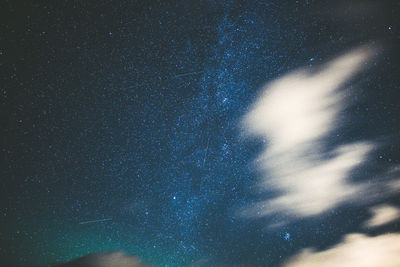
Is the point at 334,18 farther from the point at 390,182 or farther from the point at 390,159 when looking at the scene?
the point at 390,182

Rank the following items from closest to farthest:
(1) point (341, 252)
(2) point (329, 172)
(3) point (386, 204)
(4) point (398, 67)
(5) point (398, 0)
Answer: (5) point (398, 0) → (4) point (398, 67) → (2) point (329, 172) → (3) point (386, 204) → (1) point (341, 252)

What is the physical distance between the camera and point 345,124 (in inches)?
120

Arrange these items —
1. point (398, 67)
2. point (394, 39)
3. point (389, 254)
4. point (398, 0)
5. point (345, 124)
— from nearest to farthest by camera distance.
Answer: point (398, 0) → point (394, 39) → point (398, 67) → point (345, 124) → point (389, 254)

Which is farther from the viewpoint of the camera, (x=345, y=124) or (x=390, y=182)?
(x=390, y=182)

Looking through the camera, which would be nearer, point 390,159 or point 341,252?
point 390,159

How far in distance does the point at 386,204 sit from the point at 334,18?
235 inches

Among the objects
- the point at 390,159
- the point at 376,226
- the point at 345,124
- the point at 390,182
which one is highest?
the point at 345,124

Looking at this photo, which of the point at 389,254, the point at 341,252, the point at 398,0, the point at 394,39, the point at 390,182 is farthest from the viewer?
the point at 389,254

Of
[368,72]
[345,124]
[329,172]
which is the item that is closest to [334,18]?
[368,72]

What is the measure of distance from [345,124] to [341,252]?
24.6 ft

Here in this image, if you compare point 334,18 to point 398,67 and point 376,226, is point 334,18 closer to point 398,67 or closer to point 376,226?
point 398,67

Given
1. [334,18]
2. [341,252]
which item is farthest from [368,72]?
[341,252]

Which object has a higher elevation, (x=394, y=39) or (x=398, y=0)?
(x=398, y=0)

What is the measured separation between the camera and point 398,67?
2479 mm
